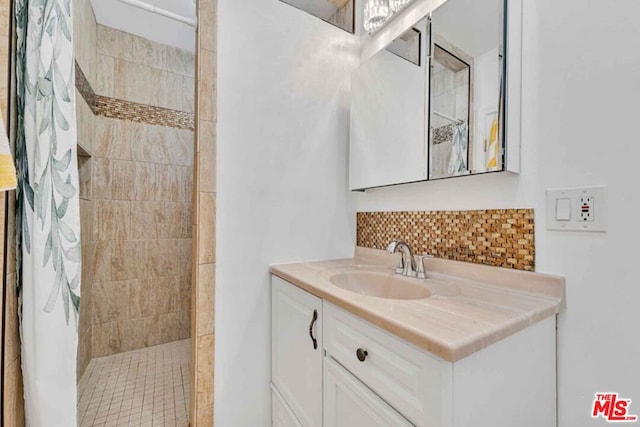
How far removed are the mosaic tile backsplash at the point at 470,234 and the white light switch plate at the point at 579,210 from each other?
6cm

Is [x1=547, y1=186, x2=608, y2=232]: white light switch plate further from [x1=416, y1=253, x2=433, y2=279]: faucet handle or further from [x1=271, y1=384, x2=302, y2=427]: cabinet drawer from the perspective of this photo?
[x1=271, y1=384, x2=302, y2=427]: cabinet drawer

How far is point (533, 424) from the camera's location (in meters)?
0.73

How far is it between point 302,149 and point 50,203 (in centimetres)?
100

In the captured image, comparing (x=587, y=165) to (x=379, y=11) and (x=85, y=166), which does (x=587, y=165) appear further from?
(x=85, y=166)

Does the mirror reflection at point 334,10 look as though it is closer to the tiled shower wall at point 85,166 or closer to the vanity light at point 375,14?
the vanity light at point 375,14

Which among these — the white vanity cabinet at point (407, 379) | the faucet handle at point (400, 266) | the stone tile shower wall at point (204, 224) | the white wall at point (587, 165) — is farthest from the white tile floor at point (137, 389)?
the white wall at point (587, 165)

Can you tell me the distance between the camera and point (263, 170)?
51.7 inches

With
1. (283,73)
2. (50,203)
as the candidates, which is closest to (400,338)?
(50,203)

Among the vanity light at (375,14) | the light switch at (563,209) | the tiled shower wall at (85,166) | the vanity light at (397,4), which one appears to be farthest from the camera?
the tiled shower wall at (85,166)

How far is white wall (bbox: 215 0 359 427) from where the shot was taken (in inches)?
48.2

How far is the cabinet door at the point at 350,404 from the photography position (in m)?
0.65

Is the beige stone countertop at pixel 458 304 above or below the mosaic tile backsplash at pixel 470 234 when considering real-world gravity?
below

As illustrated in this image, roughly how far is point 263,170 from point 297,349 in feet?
2.65

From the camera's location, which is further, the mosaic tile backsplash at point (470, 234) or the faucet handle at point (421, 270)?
the faucet handle at point (421, 270)
